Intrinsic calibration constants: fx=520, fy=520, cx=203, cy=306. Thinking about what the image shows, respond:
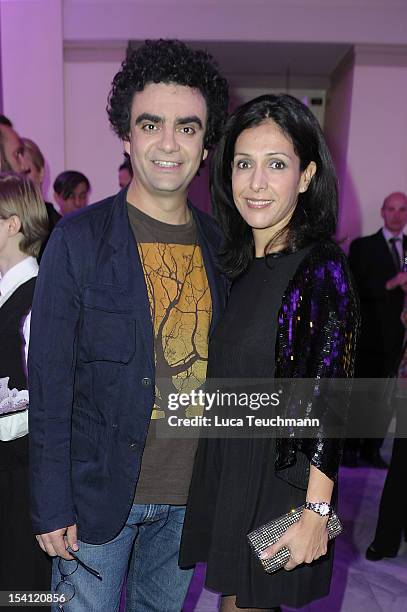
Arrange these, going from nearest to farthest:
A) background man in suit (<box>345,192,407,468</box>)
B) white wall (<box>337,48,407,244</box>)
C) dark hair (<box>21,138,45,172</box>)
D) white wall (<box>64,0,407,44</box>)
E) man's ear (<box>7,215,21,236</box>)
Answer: man's ear (<box>7,215,21,236</box>) < dark hair (<box>21,138,45,172</box>) < background man in suit (<box>345,192,407,468</box>) < white wall (<box>64,0,407,44</box>) < white wall (<box>337,48,407,244</box>)

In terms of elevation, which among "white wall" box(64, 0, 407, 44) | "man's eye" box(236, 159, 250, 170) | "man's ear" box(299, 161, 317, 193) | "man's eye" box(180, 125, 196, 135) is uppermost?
"white wall" box(64, 0, 407, 44)

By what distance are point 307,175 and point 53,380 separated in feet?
2.85

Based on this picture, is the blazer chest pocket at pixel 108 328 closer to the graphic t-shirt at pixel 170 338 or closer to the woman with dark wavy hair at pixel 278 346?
the graphic t-shirt at pixel 170 338

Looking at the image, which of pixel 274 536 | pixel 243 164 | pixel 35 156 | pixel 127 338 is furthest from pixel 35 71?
pixel 274 536

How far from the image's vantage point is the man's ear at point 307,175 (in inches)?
56.1

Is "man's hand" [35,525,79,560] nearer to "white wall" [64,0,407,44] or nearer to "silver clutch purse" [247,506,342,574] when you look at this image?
"silver clutch purse" [247,506,342,574]

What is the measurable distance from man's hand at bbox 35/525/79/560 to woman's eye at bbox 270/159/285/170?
1082 mm

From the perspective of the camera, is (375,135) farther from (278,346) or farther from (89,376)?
(89,376)

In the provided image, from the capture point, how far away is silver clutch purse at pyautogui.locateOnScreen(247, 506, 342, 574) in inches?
48.9

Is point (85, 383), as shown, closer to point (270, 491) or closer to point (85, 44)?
point (270, 491)

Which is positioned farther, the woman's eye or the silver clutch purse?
the woman's eye

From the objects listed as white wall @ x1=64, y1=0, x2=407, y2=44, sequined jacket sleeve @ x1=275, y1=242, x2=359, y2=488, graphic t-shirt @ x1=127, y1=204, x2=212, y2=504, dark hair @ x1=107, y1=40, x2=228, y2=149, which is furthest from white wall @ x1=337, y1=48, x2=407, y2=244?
sequined jacket sleeve @ x1=275, y1=242, x2=359, y2=488

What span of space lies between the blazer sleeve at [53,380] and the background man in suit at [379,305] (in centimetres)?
316

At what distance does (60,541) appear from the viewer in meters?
1.33
